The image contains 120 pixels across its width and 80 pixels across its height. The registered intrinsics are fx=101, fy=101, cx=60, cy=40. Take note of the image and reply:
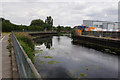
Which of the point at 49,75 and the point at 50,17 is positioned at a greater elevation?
the point at 50,17

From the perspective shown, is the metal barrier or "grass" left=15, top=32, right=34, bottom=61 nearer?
the metal barrier

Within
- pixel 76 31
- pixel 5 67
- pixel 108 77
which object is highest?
pixel 76 31

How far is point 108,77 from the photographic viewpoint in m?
8.12

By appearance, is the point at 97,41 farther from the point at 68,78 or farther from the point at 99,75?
the point at 68,78

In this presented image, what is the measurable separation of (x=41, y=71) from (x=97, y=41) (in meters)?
21.2

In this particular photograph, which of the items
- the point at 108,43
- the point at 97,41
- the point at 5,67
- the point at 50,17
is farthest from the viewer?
the point at 50,17

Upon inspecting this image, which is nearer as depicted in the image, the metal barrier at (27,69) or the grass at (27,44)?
the metal barrier at (27,69)

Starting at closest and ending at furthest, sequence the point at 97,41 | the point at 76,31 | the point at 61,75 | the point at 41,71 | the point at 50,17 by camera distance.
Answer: the point at 61,75
the point at 41,71
the point at 97,41
the point at 76,31
the point at 50,17

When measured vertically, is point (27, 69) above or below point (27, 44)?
above

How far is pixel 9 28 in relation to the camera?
4769 cm

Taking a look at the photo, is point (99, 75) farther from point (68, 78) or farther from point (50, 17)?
point (50, 17)

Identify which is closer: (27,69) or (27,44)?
(27,69)

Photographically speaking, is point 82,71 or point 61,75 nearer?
point 61,75

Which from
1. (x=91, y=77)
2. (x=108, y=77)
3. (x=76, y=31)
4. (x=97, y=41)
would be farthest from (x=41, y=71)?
(x=76, y=31)
